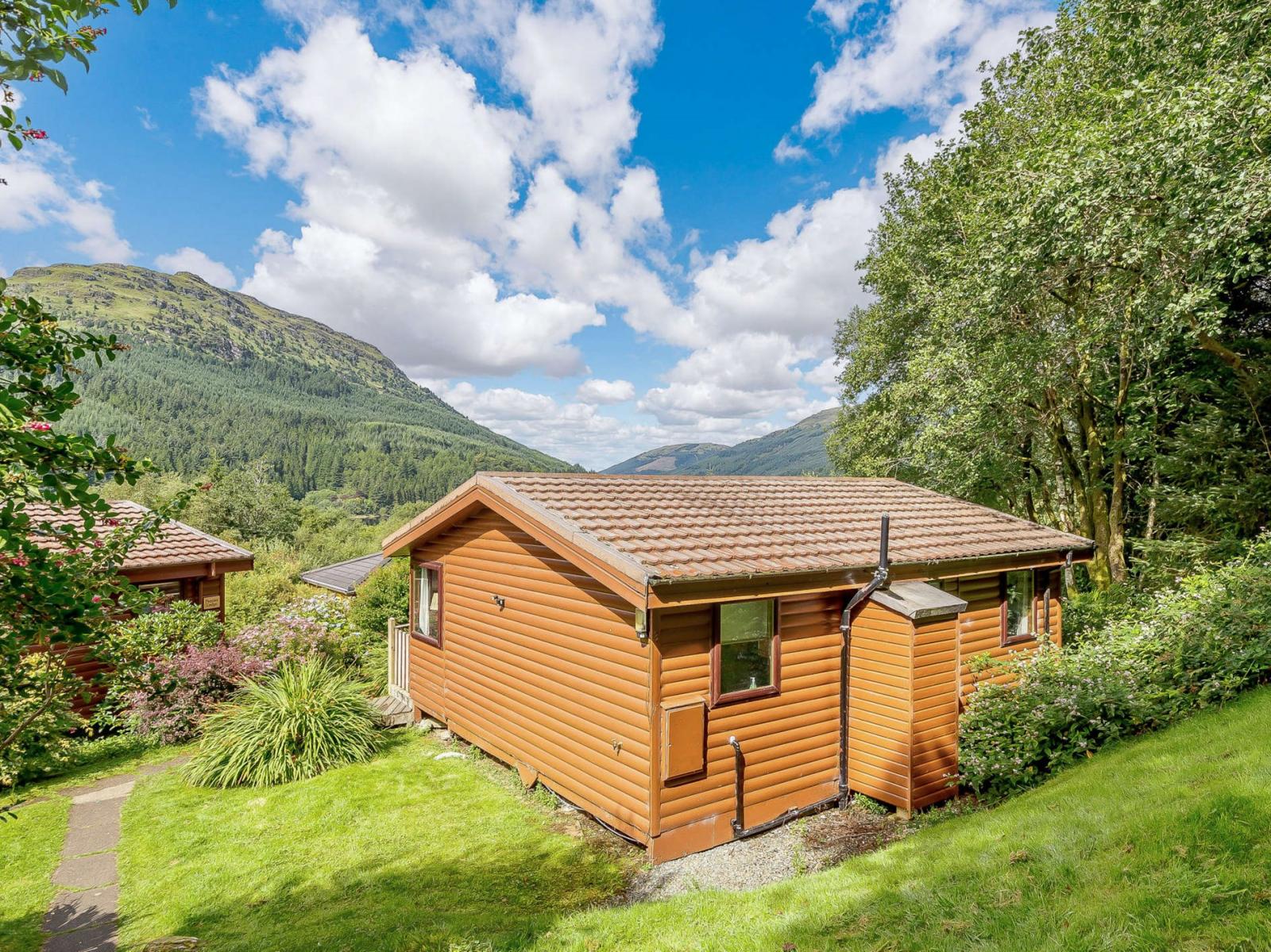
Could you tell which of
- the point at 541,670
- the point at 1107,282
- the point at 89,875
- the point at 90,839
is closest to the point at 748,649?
the point at 541,670

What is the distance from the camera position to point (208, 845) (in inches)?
268

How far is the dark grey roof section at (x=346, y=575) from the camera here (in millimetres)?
16406

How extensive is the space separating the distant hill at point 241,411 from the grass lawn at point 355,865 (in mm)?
63681

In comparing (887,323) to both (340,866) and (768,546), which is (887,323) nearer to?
(768,546)

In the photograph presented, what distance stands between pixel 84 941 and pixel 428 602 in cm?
600

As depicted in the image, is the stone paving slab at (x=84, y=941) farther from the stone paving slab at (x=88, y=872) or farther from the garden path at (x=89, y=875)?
the stone paving slab at (x=88, y=872)

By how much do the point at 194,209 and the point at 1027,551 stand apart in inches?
835

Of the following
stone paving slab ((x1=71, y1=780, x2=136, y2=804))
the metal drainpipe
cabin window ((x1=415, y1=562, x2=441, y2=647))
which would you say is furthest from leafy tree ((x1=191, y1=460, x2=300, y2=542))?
the metal drainpipe

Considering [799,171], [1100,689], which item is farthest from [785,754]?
[799,171]

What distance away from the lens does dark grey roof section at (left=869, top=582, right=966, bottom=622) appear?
6840 millimetres

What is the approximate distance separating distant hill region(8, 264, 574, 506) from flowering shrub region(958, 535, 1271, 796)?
69821mm

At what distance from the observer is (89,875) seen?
6309 millimetres

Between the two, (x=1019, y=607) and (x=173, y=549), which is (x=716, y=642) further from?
(x=173, y=549)

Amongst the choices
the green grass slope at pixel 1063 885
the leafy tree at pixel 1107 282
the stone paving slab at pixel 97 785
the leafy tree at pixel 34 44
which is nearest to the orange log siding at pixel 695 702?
the green grass slope at pixel 1063 885
